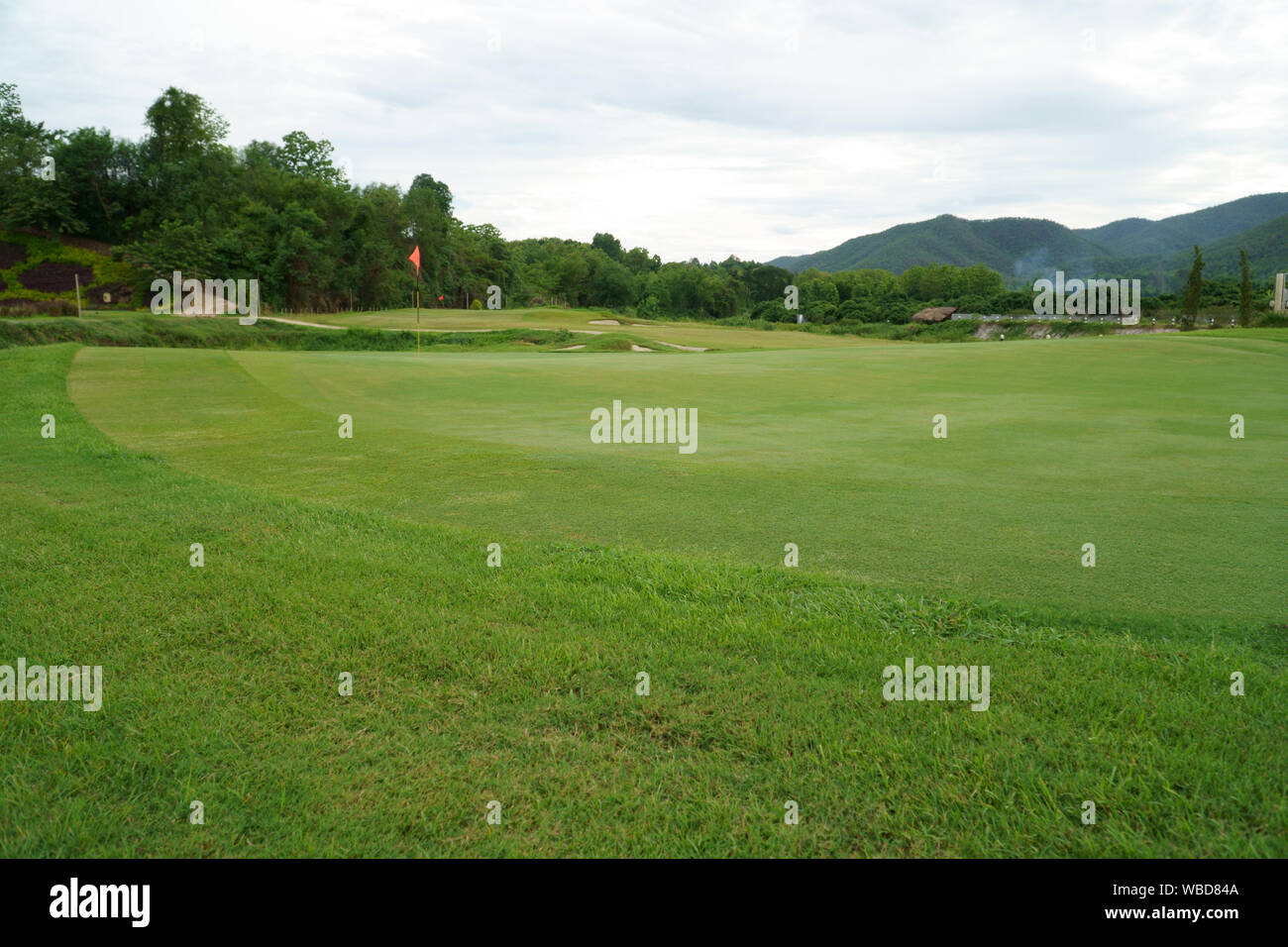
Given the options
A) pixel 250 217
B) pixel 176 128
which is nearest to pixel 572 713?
pixel 250 217

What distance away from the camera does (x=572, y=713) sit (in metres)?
3.96

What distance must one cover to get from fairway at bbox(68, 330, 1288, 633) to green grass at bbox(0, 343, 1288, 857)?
0.52m

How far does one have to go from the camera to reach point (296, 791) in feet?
10.9

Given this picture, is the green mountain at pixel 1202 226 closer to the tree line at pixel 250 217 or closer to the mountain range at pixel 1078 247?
the mountain range at pixel 1078 247

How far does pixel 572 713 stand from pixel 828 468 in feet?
22.4

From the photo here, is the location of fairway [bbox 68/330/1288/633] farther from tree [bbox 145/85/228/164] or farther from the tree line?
tree [bbox 145/85/228/164]

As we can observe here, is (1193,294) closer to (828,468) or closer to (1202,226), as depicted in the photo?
(828,468)

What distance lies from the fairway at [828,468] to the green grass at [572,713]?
52 centimetres


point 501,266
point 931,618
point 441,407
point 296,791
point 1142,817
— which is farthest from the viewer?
point 501,266

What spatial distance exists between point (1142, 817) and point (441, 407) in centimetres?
1461

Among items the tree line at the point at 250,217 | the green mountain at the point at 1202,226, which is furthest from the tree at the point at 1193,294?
the green mountain at the point at 1202,226
